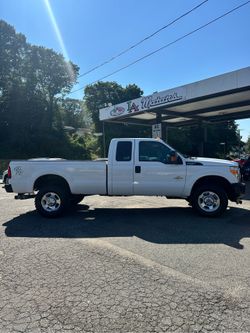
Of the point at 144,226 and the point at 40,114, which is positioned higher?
the point at 40,114

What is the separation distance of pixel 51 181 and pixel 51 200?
542 mm

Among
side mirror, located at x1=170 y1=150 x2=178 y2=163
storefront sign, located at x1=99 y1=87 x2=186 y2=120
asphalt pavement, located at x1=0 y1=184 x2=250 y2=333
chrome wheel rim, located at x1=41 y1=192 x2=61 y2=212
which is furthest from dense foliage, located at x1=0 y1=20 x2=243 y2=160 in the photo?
asphalt pavement, located at x1=0 y1=184 x2=250 y2=333

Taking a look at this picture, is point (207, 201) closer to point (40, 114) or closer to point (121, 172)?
point (121, 172)

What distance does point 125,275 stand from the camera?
4.30 meters

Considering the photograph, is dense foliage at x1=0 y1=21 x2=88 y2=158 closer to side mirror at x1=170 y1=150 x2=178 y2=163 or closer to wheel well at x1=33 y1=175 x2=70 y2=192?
wheel well at x1=33 y1=175 x2=70 y2=192

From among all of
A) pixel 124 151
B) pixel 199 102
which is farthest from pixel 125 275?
pixel 199 102

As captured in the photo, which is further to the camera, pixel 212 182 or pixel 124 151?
pixel 124 151

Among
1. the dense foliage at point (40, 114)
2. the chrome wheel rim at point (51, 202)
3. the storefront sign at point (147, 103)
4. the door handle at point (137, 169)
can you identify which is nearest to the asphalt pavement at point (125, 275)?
the chrome wheel rim at point (51, 202)

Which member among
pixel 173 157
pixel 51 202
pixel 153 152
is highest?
pixel 153 152

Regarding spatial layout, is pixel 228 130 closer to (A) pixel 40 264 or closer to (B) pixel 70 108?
(B) pixel 70 108

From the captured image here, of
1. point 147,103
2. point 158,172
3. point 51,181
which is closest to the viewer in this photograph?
point 158,172

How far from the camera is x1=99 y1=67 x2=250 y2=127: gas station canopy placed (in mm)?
13862

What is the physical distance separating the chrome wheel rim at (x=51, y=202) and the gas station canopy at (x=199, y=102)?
963 cm

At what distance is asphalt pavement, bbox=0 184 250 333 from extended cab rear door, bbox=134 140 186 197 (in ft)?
2.61
